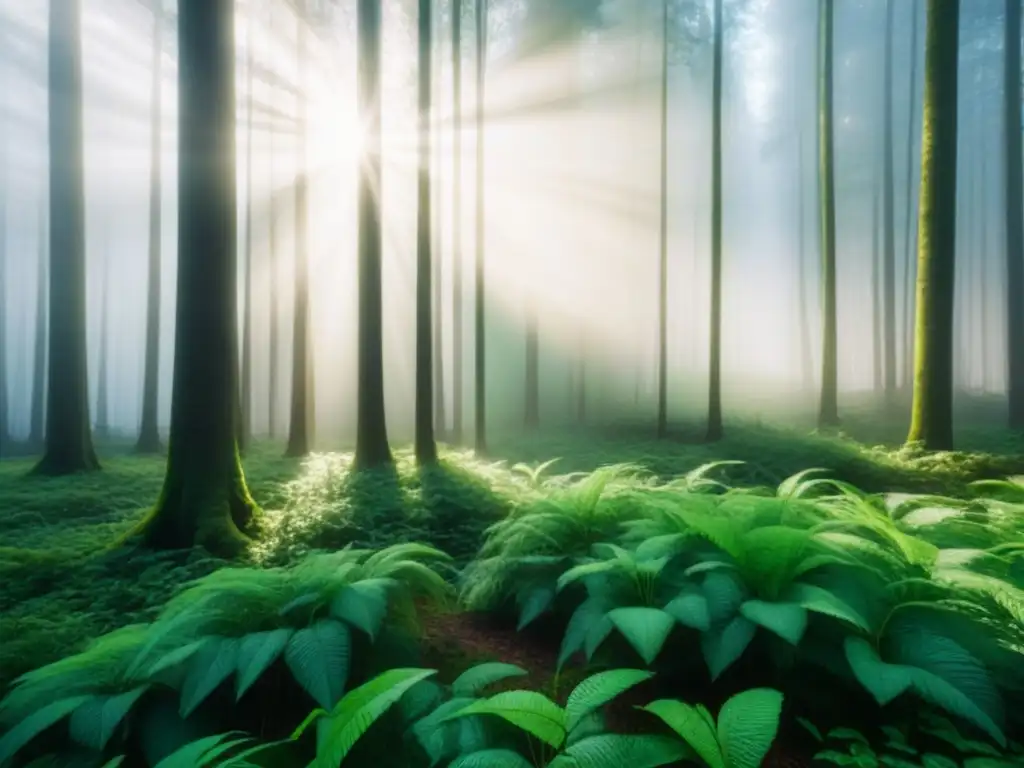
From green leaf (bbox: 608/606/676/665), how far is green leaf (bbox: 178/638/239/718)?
1.85 m

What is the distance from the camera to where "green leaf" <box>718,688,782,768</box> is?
6.16 ft

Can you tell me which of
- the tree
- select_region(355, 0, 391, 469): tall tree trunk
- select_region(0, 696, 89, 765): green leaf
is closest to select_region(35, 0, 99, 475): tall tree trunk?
select_region(355, 0, 391, 469): tall tree trunk

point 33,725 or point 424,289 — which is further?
point 424,289

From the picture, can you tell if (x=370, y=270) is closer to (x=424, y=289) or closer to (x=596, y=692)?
(x=424, y=289)

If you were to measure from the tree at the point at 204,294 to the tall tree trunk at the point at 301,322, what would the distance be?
7.61 metres

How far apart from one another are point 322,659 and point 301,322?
1311 centimetres

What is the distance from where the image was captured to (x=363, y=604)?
2.98 metres

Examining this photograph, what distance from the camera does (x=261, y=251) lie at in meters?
20.9

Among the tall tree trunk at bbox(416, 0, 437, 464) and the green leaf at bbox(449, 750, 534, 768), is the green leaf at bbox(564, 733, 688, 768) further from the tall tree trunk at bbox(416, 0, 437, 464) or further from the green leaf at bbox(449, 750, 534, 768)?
the tall tree trunk at bbox(416, 0, 437, 464)

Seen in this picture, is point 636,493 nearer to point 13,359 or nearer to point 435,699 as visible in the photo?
point 435,699

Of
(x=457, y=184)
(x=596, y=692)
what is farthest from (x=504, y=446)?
(x=596, y=692)

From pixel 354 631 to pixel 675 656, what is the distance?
170 cm

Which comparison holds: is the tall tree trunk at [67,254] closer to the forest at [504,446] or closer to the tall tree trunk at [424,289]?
the forest at [504,446]

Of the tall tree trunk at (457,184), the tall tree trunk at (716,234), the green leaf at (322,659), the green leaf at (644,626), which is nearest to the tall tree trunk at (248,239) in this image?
the tall tree trunk at (457,184)
